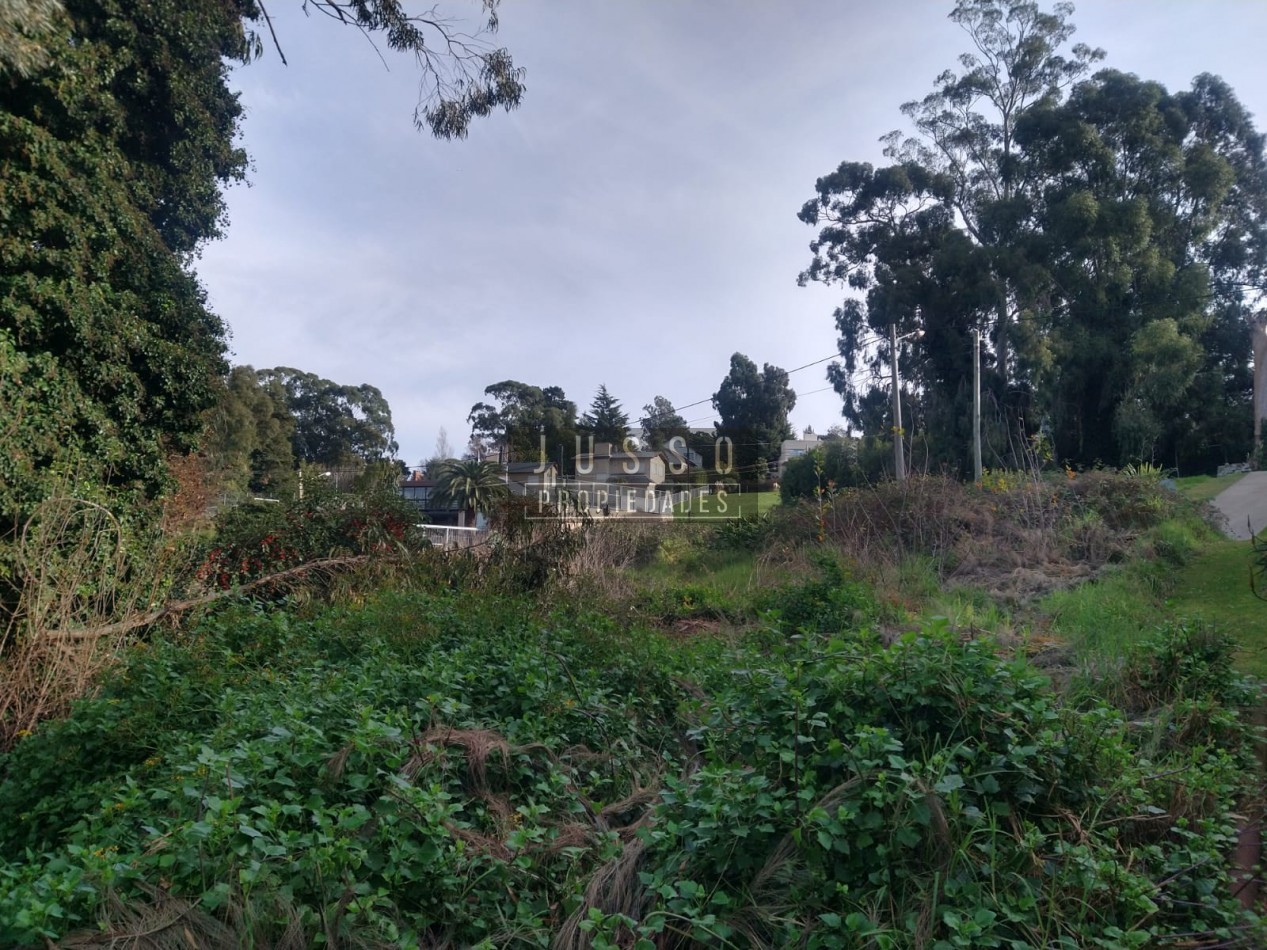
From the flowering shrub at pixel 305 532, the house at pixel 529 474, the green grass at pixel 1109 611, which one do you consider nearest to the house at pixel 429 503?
the flowering shrub at pixel 305 532

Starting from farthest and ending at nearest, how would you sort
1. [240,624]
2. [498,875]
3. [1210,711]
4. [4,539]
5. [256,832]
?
→ [4,539] < [240,624] < [1210,711] < [498,875] < [256,832]

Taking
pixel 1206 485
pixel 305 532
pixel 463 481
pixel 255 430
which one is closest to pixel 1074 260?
pixel 1206 485

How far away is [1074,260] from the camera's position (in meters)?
25.0

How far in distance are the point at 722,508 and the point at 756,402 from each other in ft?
64.7

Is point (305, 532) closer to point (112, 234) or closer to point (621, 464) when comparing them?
point (112, 234)

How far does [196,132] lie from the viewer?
35.3 ft

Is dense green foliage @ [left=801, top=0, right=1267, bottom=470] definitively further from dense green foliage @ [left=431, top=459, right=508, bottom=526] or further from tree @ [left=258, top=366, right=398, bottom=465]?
tree @ [left=258, top=366, right=398, bottom=465]

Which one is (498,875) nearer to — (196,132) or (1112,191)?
(196,132)

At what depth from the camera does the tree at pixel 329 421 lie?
40125 mm

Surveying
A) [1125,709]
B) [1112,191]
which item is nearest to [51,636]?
[1125,709]

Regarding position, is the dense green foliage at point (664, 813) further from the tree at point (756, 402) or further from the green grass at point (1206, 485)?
the tree at point (756, 402)

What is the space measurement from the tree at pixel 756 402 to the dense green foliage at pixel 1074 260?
8351 mm

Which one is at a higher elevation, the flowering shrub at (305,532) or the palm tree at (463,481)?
the palm tree at (463,481)

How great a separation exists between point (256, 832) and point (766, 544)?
11615mm
